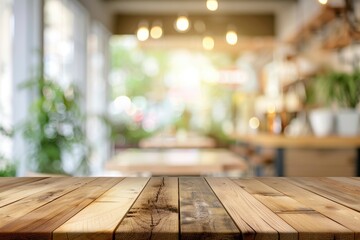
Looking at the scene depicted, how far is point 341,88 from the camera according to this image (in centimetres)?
361

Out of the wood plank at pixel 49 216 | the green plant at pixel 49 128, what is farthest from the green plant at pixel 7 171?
the wood plank at pixel 49 216

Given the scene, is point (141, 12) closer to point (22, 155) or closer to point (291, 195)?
point (22, 155)

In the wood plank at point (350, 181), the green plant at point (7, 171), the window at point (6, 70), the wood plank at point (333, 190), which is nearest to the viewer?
the wood plank at point (333, 190)

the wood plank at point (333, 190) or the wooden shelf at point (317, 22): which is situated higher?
the wooden shelf at point (317, 22)

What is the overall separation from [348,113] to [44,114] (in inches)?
97.0

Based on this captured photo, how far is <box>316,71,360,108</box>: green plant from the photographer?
11.7 feet

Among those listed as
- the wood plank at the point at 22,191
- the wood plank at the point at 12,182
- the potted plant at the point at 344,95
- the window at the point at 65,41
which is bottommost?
the wood plank at the point at 22,191

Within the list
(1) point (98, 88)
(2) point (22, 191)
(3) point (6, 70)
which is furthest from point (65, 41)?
(2) point (22, 191)

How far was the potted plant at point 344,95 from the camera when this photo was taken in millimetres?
3572

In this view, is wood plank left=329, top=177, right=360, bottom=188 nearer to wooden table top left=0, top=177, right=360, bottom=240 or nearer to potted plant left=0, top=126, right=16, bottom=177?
wooden table top left=0, top=177, right=360, bottom=240

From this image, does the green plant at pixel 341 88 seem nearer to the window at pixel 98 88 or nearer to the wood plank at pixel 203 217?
the wood plank at pixel 203 217

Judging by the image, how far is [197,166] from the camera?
10.8ft

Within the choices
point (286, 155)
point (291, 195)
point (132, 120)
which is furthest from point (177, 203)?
point (132, 120)

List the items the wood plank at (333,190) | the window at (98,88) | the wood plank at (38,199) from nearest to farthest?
the wood plank at (38,199)
the wood plank at (333,190)
the window at (98,88)
